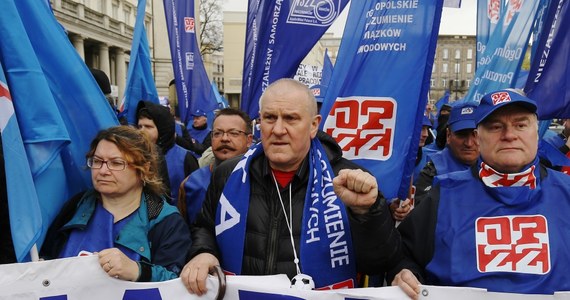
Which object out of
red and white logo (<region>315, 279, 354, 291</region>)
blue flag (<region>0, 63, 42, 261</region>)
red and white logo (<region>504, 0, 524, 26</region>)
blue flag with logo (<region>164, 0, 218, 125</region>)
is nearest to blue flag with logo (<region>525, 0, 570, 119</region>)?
red and white logo (<region>504, 0, 524, 26</region>)

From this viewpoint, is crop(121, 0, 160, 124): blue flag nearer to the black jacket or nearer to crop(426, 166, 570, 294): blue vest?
the black jacket

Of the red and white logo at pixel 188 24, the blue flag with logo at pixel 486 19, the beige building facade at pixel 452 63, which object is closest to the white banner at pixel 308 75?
the red and white logo at pixel 188 24

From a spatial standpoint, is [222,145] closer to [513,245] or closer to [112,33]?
[513,245]

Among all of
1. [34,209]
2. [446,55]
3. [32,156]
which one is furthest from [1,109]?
[446,55]

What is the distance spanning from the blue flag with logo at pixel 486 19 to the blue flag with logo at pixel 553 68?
177 cm

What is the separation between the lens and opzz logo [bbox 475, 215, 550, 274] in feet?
8.13

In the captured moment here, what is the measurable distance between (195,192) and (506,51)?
115 inches

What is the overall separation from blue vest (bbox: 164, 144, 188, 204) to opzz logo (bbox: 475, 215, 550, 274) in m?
2.92

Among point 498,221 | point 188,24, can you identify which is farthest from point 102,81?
point 498,221

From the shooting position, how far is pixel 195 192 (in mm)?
4000

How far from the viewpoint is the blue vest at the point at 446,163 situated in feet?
14.5

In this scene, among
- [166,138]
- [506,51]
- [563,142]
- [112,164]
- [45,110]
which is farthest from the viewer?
[563,142]

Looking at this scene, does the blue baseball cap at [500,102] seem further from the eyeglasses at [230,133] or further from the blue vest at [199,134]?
the blue vest at [199,134]

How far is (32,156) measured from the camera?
2.75 meters
